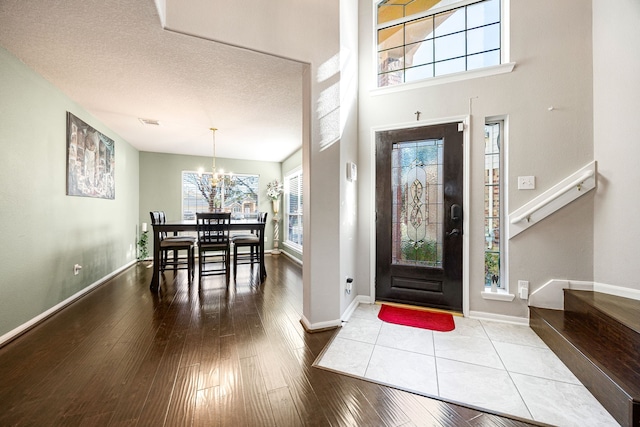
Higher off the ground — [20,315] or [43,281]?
[43,281]

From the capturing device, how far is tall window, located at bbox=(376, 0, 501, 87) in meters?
2.48

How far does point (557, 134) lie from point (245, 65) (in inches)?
117

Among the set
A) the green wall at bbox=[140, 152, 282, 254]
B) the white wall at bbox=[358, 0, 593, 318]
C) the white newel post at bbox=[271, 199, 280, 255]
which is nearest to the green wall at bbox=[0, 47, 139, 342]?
the green wall at bbox=[140, 152, 282, 254]

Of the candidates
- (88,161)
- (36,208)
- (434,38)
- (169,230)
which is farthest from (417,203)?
(88,161)

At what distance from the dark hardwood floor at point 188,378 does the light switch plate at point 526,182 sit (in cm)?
195

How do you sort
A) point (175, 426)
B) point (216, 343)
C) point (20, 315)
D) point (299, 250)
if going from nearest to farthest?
point (175, 426)
point (216, 343)
point (20, 315)
point (299, 250)

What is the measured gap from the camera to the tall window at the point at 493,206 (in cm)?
247

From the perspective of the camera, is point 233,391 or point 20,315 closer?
point 233,391

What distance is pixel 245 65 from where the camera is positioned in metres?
2.22

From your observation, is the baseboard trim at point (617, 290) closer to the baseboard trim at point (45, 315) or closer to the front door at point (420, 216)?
the front door at point (420, 216)

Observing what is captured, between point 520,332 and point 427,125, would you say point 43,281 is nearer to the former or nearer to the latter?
point 427,125

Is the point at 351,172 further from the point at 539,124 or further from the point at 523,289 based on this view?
the point at 523,289

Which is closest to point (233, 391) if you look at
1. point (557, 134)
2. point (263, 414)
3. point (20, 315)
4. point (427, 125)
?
point (263, 414)

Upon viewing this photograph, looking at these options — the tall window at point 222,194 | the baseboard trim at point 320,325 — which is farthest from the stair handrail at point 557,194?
the tall window at point 222,194
